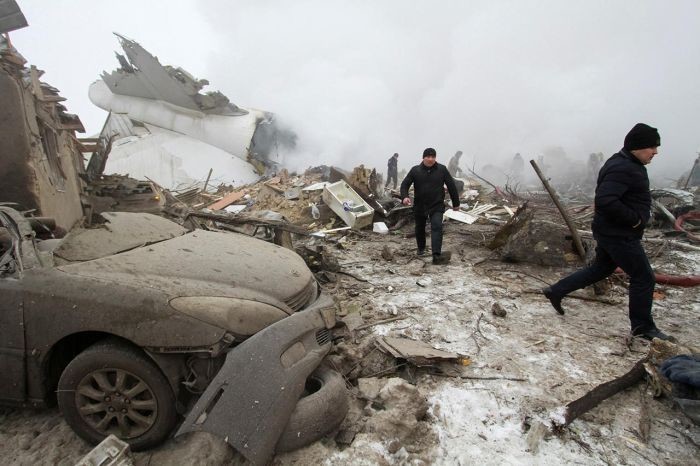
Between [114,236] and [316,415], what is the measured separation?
83.1 inches

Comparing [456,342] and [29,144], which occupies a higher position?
[29,144]

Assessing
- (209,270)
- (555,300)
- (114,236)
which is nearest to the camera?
(209,270)

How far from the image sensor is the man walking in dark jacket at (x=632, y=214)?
3074mm

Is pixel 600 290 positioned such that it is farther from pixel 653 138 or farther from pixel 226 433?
pixel 226 433

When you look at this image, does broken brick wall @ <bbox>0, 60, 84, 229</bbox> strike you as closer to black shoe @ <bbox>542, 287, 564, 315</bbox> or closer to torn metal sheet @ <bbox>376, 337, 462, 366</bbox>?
torn metal sheet @ <bbox>376, 337, 462, 366</bbox>

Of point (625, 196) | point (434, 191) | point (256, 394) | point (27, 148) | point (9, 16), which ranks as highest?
point (9, 16)

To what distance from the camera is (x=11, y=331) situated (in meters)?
2.12

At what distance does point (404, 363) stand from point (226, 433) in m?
1.53

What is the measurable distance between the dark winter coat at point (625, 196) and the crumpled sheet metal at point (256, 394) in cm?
282

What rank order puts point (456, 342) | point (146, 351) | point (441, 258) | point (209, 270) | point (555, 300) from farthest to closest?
1. point (441, 258)
2. point (555, 300)
3. point (456, 342)
4. point (209, 270)
5. point (146, 351)

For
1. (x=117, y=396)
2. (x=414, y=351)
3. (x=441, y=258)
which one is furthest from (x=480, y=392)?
(x=441, y=258)

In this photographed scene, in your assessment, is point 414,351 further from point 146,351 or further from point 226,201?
point 226,201

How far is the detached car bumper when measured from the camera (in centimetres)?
181

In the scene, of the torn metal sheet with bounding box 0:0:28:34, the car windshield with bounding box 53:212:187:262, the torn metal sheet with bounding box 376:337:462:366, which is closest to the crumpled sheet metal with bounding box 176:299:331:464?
the torn metal sheet with bounding box 376:337:462:366
